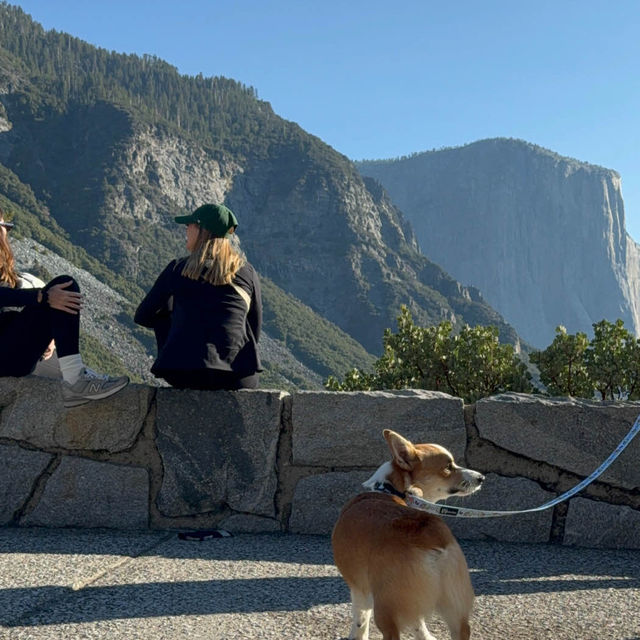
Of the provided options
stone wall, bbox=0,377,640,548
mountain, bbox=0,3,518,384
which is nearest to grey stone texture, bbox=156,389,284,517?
stone wall, bbox=0,377,640,548

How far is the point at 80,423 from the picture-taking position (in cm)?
438

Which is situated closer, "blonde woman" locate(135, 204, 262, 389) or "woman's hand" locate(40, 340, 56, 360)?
"blonde woman" locate(135, 204, 262, 389)

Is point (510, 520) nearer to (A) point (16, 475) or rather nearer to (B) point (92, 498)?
(B) point (92, 498)

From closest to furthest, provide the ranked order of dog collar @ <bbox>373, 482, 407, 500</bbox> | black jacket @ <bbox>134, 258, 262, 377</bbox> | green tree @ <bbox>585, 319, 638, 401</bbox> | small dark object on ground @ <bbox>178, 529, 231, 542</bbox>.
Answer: dog collar @ <bbox>373, 482, 407, 500</bbox> → small dark object on ground @ <bbox>178, 529, 231, 542</bbox> → black jacket @ <bbox>134, 258, 262, 377</bbox> → green tree @ <bbox>585, 319, 638, 401</bbox>

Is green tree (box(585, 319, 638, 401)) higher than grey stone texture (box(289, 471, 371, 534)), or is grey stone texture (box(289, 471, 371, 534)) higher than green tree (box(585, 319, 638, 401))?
green tree (box(585, 319, 638, 401))

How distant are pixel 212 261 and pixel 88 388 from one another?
989 millimetres

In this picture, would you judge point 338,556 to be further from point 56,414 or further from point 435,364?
point 435,364

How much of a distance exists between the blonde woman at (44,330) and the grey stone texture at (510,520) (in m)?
2.09

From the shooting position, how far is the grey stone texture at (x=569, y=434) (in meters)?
4.31

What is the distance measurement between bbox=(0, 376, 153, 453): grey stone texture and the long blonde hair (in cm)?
69

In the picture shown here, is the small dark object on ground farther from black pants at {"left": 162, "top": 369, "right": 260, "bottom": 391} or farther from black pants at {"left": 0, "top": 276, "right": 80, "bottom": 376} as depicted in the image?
black pants at {"left": 0, "top": 276, "right": 80, "bottom": 376}

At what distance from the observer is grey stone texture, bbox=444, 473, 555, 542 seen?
4.31 metres

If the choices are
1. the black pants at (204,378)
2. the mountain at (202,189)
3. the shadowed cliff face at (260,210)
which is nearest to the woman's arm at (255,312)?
the black pants at (204,378)

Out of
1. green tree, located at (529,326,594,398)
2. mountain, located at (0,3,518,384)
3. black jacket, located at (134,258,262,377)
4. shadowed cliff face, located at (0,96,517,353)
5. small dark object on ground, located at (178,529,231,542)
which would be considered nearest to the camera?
small dark object on ground, located at (178,529,231,542)
